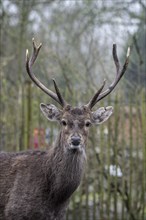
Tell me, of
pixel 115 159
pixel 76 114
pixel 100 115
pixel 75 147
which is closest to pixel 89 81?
pixel 115 159

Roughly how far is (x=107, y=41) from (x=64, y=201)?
20.9 ft

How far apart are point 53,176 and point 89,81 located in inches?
169

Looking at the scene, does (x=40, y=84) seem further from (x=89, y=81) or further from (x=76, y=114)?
(x=89, y=81)

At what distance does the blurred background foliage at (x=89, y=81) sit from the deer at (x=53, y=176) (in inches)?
107

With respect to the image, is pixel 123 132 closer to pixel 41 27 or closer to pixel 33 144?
pixel 33 144

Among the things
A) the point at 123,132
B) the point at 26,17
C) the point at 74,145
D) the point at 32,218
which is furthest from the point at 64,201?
the point at 26,17

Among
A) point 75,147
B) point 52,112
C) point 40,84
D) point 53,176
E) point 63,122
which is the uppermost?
point 40,84

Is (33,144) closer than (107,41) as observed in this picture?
Yes

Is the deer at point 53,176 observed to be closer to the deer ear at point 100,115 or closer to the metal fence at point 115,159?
the deer ear at point 100,115

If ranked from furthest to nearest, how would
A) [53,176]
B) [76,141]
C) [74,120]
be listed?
1. [53,176]
2. [74,120]
3. [76,141]

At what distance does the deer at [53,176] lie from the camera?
6.11 meters

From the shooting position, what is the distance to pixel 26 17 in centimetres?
1382

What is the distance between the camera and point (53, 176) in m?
6.34

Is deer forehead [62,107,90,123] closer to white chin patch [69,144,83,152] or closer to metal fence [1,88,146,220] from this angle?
white chin patch [69,144,83,152]
